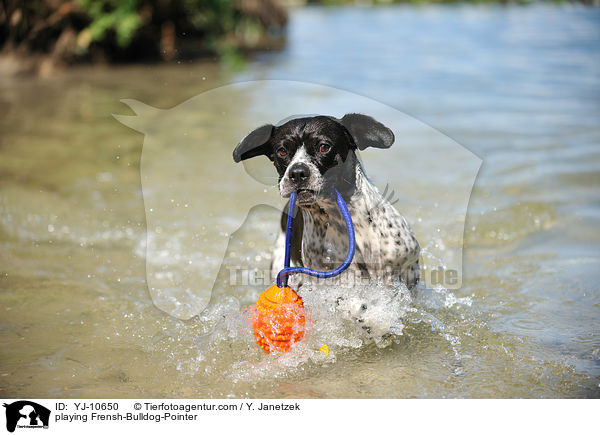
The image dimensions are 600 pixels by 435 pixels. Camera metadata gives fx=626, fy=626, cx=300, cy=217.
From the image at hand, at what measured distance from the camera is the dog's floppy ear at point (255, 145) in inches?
143

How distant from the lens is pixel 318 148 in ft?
11.3

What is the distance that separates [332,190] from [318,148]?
247 mm

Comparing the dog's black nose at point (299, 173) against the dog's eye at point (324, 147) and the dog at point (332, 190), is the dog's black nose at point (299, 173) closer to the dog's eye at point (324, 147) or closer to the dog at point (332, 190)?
the dog at point (332, 190)

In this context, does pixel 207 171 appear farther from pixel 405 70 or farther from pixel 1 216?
pixel 405 70

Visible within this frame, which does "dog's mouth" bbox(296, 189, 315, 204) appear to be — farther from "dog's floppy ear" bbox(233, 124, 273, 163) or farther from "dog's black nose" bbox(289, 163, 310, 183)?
"dog's floppy ear" bbox(233, 124, 273, 163)

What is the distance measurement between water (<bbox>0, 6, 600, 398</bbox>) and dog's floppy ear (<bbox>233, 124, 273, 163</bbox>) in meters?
0.94

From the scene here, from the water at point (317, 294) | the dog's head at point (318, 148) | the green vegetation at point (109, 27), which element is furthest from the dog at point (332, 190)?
the green vegetation at point (109, 27)

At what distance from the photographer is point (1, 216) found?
6004mm

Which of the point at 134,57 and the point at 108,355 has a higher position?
the point at 134,57

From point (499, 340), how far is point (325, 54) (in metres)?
13.9

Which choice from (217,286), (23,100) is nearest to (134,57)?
(23,100)

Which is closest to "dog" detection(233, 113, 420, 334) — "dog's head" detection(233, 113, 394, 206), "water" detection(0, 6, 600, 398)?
"dog's head" detection(233, 113, 394, 206)

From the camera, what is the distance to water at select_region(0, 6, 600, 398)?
346 centimetres

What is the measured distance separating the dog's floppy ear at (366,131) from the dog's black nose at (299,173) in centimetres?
40
